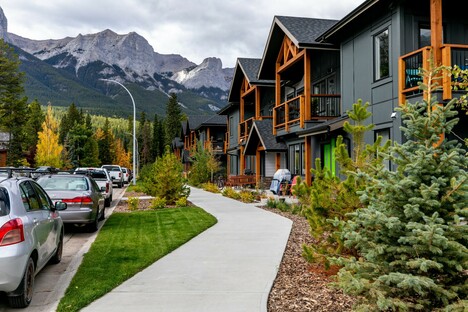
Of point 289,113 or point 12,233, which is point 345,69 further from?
point 12,233

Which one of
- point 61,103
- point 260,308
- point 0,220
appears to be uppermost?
point 61,103

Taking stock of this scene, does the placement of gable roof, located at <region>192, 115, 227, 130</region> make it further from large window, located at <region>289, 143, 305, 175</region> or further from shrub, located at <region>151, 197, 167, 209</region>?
shrub, located at <region>151, 197, 167, 209</region>

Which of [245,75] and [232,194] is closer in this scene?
[232,194]

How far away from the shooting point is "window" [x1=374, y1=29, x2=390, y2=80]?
585 inches

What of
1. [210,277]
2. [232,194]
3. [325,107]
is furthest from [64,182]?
[325,107]

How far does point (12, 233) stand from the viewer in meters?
5.39

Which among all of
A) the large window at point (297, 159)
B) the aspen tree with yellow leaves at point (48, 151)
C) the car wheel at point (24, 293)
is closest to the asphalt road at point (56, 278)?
the car wheel at point (24, 293)

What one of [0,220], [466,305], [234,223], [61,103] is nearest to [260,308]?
[466,305]

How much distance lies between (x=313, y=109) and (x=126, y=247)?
14.1 m

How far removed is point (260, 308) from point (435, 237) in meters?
2.43

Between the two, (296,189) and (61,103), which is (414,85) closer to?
(296,189)

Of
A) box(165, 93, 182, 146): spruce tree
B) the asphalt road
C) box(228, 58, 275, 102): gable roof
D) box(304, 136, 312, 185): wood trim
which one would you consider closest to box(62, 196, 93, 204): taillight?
the asphalt road

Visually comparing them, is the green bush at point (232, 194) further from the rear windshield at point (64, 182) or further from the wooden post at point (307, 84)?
the rear windshield at point (64, 182)

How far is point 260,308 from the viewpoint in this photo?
17.9 ft
